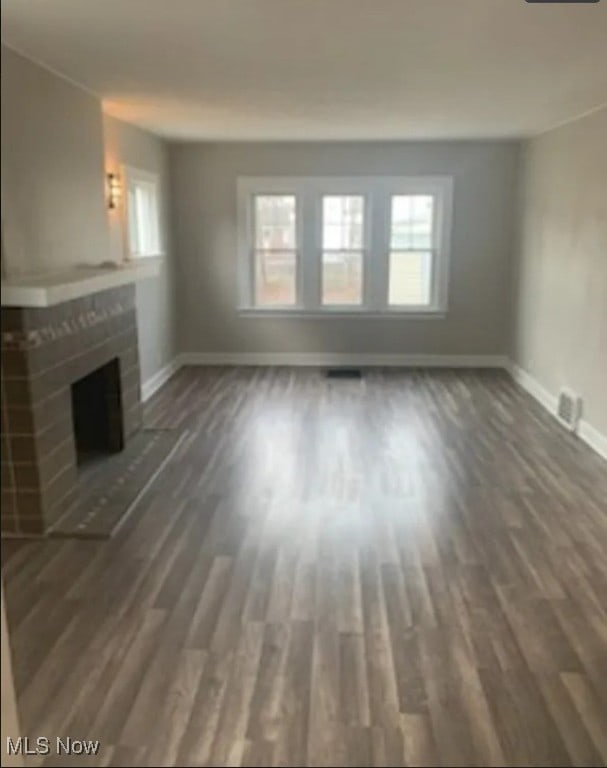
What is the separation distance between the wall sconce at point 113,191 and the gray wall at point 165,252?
0.07 metres

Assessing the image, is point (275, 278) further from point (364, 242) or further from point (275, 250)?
point (364, 242)

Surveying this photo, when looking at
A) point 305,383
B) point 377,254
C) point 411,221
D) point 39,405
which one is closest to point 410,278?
point 377,254

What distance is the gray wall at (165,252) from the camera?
5711 millimetres

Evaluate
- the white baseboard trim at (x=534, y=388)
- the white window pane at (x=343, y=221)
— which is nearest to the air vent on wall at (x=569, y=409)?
the white baseboard trim at (x=534, y=388)

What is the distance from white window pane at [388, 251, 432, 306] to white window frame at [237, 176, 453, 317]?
2.3 inches

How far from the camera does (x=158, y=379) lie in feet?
23.4

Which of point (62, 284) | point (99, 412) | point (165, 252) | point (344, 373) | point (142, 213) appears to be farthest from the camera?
point (344, 373)

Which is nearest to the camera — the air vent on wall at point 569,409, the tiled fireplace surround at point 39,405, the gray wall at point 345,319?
the tiled fireplace surround at point 39,405

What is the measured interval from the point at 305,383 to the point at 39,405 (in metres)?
3.83

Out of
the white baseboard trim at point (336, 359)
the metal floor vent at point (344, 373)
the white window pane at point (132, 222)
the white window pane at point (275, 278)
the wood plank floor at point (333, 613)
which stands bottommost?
the wood plank floor at point (333, 613)

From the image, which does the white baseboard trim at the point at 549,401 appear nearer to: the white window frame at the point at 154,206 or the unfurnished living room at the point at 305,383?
the unfurnished living room at the point at 305,383

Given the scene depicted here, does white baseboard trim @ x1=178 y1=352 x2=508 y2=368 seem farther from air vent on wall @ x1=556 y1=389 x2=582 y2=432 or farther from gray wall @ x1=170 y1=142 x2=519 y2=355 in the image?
air vent on wall @ x1=556 y1=389 x2=582 y2=432

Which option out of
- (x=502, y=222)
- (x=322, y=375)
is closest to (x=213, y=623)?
(x=322, y=375)

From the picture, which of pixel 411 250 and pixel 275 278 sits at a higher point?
pixel 411 250
